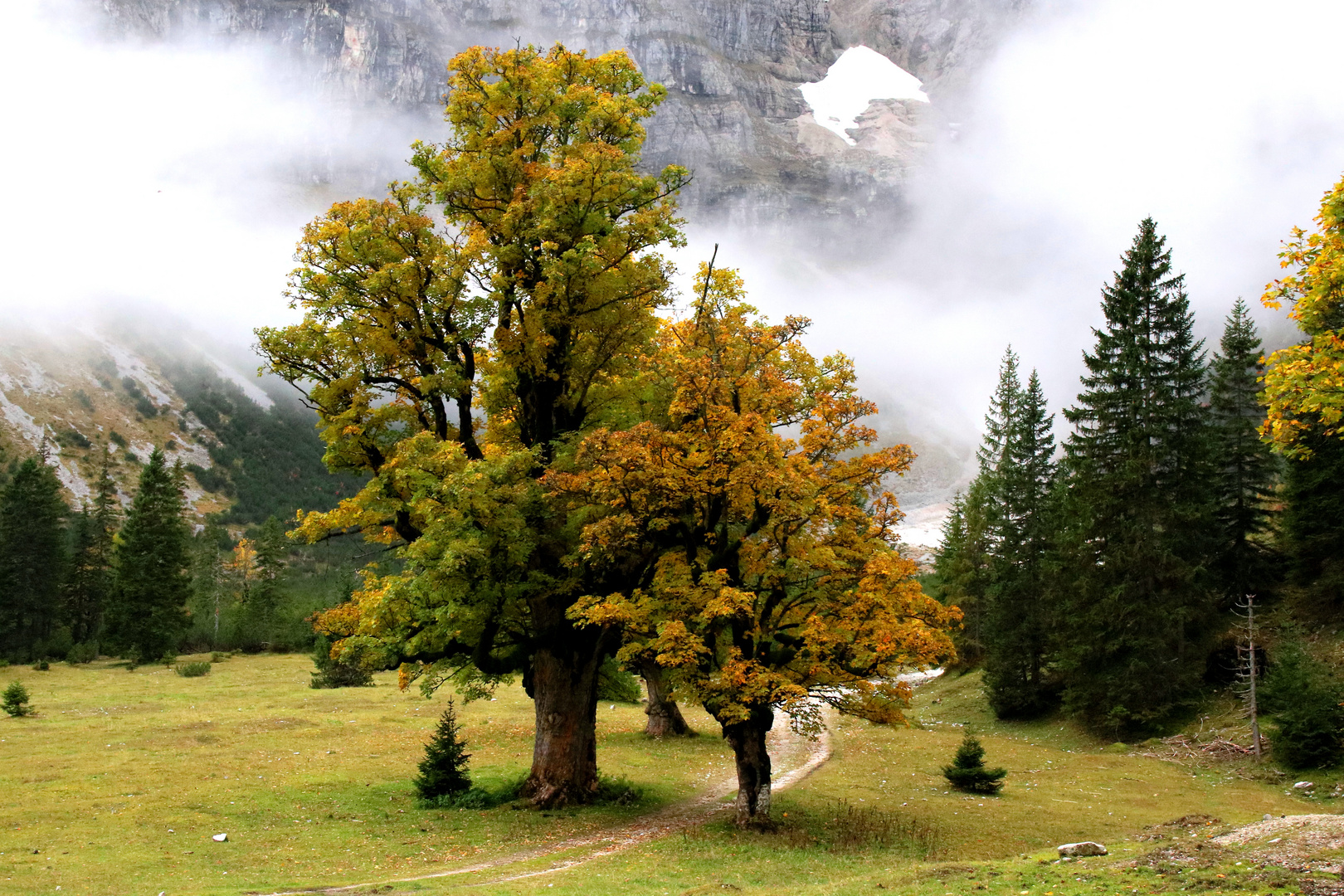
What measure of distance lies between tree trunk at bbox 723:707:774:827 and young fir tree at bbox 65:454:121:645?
69112 millimetres

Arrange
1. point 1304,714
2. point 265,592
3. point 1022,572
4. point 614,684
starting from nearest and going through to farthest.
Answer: point 614,684, point 1304,714, point 1022,572, point 265,592

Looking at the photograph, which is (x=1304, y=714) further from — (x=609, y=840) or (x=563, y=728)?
(x=563, y=728)

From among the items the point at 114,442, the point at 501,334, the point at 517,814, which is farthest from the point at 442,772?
the point at 114,442

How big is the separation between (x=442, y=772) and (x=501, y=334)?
11746 millimetres

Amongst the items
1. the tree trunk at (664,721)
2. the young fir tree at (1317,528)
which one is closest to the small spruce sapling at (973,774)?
the tree trunk at (664,721)

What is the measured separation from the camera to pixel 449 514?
57.0ft

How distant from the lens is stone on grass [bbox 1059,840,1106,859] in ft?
44.9

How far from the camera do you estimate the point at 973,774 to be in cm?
2542

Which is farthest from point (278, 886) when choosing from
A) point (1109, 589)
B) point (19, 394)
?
point (19, 394)

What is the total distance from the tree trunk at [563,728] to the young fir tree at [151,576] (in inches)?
2147

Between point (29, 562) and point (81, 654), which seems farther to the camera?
point (29, 562)

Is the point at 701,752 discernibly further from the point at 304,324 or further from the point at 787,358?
the point at 304,324

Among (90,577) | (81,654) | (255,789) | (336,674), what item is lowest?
(81,654)

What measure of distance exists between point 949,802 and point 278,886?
18.4 m
